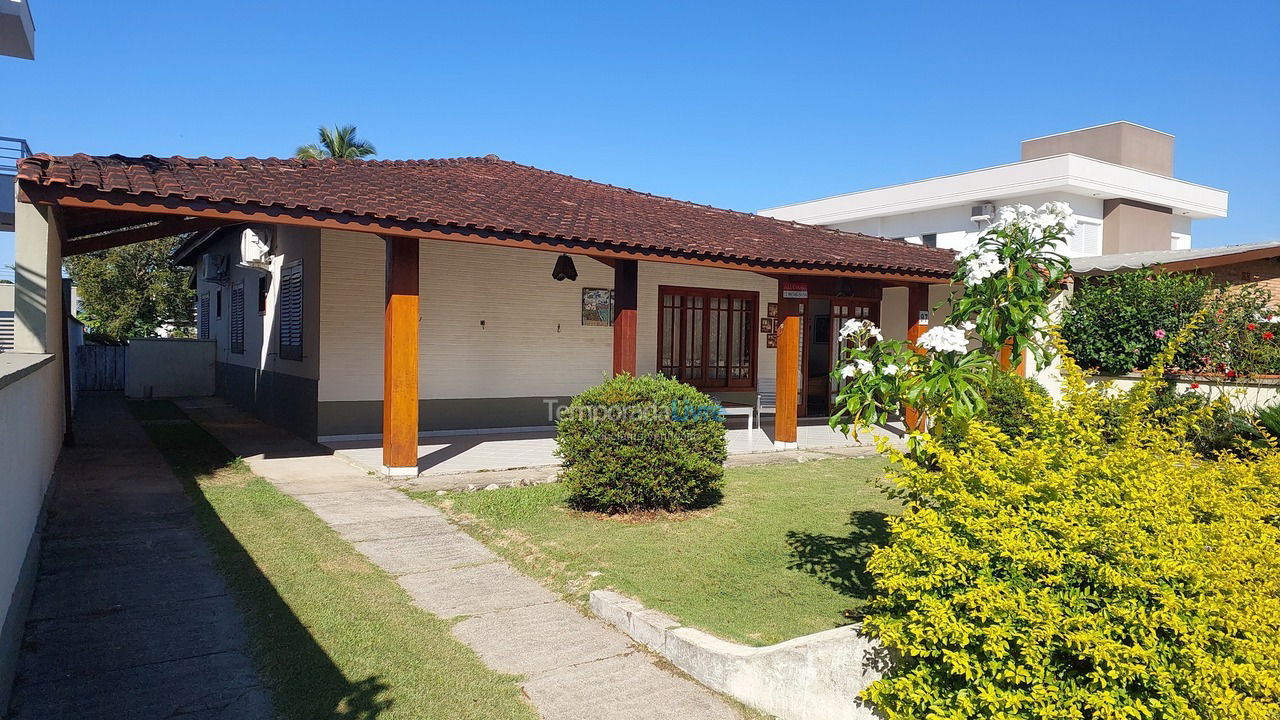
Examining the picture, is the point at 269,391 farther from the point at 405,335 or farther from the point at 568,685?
the point at 568,685

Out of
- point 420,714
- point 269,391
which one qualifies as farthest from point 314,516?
point 269,391

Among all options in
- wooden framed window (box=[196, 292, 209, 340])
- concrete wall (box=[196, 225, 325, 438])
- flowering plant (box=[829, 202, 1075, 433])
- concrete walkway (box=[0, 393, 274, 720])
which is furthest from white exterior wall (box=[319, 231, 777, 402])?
wooden framed window (box=[196, 292, 209, 340])

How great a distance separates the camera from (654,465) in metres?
7.04

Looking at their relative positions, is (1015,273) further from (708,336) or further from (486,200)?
(708,336)

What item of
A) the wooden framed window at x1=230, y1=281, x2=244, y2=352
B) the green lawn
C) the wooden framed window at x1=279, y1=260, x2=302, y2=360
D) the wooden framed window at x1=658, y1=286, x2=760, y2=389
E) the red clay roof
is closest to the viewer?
the green lawn

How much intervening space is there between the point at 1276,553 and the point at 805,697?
2.04 metres

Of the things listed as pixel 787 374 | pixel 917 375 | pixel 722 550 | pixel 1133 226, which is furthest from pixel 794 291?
pixel 1133 226

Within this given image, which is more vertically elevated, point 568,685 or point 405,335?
point 405,335

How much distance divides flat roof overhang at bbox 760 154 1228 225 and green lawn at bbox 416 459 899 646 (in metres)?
23.5

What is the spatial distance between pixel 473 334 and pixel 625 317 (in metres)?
3.16

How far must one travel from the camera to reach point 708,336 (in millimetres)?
14688

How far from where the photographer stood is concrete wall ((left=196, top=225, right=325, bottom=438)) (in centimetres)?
1163

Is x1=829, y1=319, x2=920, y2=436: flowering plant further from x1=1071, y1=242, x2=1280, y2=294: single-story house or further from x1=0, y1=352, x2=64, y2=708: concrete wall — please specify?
x1=1071, y1=242, x2=1280, y2=294: single-story house

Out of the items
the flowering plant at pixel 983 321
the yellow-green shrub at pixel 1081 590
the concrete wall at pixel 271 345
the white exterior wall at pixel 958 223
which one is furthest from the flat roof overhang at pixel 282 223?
the white exterior wall at pixel 958 223
